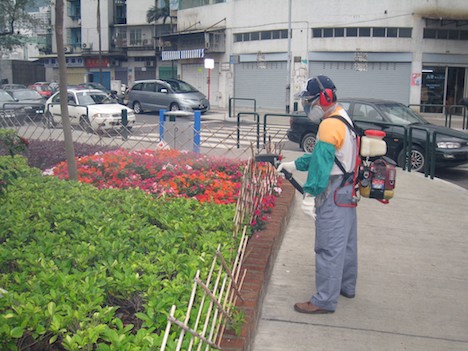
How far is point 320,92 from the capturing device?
15.9 ft

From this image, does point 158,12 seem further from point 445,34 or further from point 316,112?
point 316,112

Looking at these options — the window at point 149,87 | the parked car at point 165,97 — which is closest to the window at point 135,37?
the parked car at point 165,97

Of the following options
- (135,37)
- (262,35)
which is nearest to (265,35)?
(262,35)

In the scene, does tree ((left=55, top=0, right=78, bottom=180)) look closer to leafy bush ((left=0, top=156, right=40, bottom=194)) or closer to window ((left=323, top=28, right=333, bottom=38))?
leafy bush ((left=0, top=156, right=40, bottom=194))

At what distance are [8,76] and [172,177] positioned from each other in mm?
57854

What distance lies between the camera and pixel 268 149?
26.0 feet

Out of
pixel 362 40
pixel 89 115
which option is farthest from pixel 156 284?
pixel 362 40

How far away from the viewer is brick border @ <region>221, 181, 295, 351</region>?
148 inches

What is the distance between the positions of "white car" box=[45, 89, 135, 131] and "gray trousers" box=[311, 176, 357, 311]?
14166 millimetres

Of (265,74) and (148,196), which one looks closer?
(148,196)

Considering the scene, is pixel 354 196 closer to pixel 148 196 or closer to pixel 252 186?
pixel 252 186

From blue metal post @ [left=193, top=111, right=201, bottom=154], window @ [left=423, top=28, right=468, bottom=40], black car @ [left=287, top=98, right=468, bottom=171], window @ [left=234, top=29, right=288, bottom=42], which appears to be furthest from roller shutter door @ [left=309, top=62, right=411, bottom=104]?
blue metal post @ [left=193, top=111, right=201, bottom=154]

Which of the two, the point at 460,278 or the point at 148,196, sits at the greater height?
the point at 148,196

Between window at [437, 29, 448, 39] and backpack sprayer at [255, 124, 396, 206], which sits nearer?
backpack sprayer at [255, 124, 396, 206]
